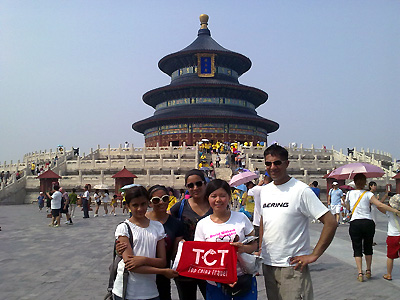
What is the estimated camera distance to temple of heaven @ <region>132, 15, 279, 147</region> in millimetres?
40406

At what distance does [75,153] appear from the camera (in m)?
34.0

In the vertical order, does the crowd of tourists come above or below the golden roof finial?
below

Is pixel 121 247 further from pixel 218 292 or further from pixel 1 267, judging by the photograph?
pixel 1 267

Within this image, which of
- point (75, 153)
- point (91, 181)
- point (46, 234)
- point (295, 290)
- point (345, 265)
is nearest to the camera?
point (295, 290)

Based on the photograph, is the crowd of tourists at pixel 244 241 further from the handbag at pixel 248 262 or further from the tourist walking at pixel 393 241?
the tourist walking at pixel 393 241

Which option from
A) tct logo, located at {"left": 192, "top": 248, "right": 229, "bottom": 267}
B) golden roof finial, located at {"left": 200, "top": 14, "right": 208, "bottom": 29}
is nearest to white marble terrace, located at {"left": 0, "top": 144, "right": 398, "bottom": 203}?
tct logo, located at {"left": 192, "top": 248, "right": 229, "bottom": 267}

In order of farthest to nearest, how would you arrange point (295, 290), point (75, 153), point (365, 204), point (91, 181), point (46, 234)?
point (75, 153) < point (91, 181) < point (46, 234) < point (365, 204) < point (295, 290)

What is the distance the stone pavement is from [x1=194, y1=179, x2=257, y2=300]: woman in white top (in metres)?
2.50

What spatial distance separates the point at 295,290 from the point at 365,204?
361 cm

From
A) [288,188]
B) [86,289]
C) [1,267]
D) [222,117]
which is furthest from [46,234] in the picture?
[222,117]

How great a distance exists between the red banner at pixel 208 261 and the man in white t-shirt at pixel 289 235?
367mm

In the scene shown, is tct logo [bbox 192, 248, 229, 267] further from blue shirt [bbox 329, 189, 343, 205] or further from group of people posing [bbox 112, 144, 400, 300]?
blue shirt [bbox 329, 189, 343, 205]

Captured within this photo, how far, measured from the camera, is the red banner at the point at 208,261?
3396 millimetres

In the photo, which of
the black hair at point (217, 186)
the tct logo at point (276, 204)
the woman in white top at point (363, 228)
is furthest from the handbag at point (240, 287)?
the woman in white top at point (363, 228)
